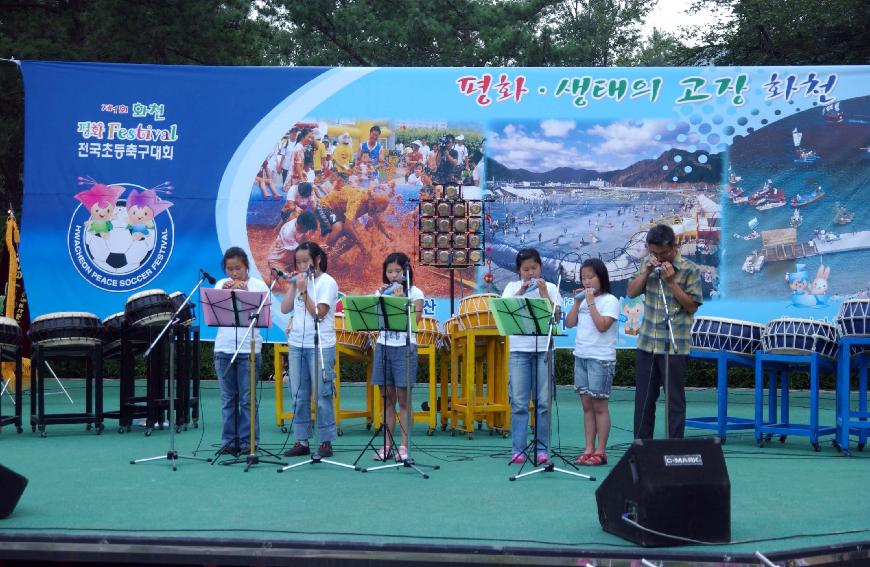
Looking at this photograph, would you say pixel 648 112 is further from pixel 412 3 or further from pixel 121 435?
pixel 412 3

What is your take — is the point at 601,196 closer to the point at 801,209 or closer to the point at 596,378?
the point at 801,209

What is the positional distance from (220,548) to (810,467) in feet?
15.1

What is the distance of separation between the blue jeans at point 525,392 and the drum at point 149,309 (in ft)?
11.2

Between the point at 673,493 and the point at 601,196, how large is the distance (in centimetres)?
765

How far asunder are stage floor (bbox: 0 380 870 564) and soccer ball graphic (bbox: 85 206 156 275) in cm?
349

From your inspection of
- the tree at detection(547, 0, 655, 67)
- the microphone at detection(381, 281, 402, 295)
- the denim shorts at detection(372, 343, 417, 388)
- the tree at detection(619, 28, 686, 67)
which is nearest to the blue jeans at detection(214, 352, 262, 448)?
the denim shorts at detection(372, 343, 417, 388)

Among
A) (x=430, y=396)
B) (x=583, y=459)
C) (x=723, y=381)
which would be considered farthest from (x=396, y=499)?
(x=723, y=381)

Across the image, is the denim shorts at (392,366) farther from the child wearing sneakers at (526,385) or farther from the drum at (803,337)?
the drum at (803,337)

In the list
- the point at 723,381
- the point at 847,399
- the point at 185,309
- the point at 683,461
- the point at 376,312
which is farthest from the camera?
the point at 185,309

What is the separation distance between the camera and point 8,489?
221 inches

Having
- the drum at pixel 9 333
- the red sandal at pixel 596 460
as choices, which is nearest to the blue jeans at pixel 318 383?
the red sandal at pixel 596 460

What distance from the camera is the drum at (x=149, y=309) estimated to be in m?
9.61

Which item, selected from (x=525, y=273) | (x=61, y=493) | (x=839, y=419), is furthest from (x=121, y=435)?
(x=839, y=419)

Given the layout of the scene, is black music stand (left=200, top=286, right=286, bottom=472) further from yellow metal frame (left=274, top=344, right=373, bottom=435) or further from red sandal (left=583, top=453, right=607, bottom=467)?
red sandal (left=583, top=453, right=607, bottom=467)
